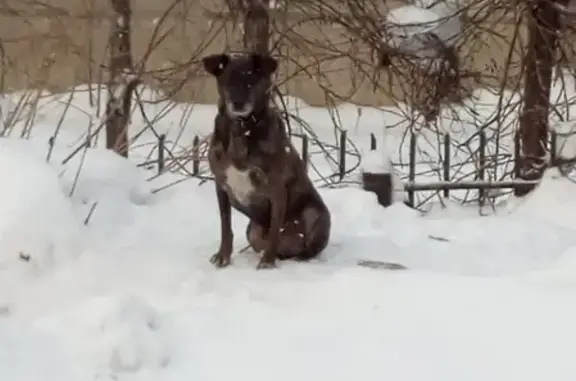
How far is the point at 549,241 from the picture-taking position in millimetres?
4930

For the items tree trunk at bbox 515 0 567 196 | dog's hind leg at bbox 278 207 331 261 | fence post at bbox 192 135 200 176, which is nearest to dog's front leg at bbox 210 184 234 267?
dog's hind leg at bbox 278 207 331 261

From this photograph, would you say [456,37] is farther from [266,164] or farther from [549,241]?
[266,164]

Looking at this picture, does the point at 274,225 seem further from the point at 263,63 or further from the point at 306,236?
the point at 263,63

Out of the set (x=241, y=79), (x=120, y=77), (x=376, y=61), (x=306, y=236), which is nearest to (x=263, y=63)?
(x=241, y=79)

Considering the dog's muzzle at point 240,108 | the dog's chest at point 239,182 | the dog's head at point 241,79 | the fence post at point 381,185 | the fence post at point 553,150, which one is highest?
the dog's head at point 241,79

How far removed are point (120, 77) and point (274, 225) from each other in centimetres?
257

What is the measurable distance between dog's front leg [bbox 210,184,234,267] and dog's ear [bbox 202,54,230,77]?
23.5 inches

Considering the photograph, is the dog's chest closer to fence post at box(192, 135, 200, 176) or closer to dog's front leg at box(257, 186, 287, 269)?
dog's front leg at box(257, 186, 287, 269)

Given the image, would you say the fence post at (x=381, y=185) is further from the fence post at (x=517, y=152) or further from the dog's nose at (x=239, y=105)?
the dog's nose at (x=239, y=105)

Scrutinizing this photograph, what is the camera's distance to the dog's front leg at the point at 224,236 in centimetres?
430

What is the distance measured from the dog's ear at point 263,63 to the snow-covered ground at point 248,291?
3.19ft

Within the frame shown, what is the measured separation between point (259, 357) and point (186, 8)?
4486 mm

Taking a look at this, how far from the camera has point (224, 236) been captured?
14.3 ft

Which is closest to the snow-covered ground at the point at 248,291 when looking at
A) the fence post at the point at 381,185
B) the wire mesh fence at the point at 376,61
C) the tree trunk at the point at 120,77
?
the fence post at the point at 381,185
